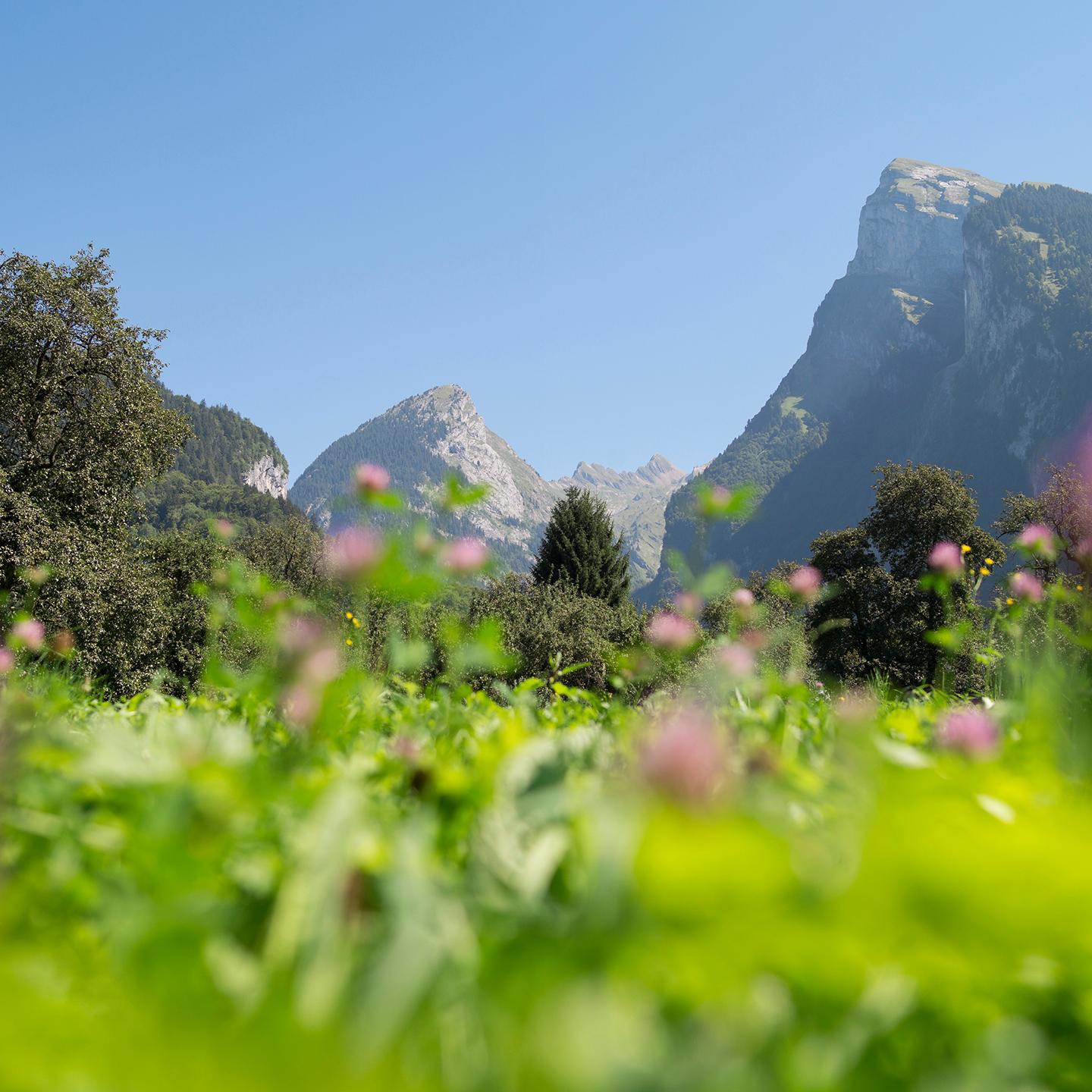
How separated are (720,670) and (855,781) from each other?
39.8 inches

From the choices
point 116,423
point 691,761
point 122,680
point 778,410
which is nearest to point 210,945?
point 691,761

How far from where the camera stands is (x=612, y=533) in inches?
1361

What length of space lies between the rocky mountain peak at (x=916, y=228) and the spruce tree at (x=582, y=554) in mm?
158018

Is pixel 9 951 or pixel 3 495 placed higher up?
pixel 3 495

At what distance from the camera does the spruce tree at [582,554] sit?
32031 millimetres

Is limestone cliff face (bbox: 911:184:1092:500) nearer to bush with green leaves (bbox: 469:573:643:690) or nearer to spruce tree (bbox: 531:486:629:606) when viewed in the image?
spruce tree (bbox: 531:486:629:606)

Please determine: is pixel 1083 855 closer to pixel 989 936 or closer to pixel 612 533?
pixel 989 936

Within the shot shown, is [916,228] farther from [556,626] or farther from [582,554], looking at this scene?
[556,626]

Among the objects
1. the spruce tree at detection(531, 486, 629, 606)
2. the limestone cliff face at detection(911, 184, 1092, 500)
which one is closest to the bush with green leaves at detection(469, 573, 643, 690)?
the spruce tree at detection(531, 486, 629, 606)

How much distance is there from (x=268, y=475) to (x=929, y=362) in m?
123

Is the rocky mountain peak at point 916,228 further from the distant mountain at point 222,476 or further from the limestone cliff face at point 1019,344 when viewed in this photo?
the distant mountain at point 222,476

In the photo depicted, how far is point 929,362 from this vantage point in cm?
14838

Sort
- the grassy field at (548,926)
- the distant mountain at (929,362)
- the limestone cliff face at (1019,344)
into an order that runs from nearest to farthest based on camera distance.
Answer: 1. the grassy field at (548,926)
2. the limestone cliff face at (1019,344)
3. the distant mountain at (929,362)

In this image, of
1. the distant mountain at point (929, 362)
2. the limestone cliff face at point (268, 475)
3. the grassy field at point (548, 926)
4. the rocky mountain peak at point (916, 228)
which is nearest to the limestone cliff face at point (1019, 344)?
the distant mountain at point (929, 362)
